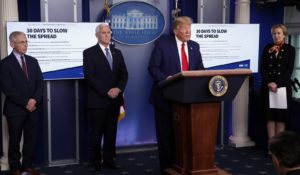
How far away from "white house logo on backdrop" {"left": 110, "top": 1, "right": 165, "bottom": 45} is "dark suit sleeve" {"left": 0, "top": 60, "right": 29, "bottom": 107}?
1272mm

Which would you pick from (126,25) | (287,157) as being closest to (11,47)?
(126,25)

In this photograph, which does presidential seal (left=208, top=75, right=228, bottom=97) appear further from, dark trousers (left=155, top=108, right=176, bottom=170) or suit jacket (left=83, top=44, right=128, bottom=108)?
suit jacket (left=83, top=44, right=128, bottom=108)

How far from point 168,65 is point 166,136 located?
23.3 inches

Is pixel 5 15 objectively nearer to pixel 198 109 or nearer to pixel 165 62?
pixel 165 62

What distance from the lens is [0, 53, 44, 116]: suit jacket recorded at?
3.74 m

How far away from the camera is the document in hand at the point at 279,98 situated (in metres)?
4.43

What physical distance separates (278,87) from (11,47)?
2621 millimetres

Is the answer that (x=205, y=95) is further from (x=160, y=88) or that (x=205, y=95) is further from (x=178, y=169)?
(x=178, y=169)

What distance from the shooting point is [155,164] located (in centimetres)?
437

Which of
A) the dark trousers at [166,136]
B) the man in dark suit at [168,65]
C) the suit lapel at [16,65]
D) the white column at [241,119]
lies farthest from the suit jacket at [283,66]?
the suit lapel at [16,65]

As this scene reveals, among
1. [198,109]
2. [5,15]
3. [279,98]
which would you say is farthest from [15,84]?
[279,98]

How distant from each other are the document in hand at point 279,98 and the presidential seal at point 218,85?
148cm

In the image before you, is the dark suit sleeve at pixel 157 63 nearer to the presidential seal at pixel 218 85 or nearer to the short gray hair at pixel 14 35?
the presidential seal at pixel 218 85

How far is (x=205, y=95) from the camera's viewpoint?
3162 mm
